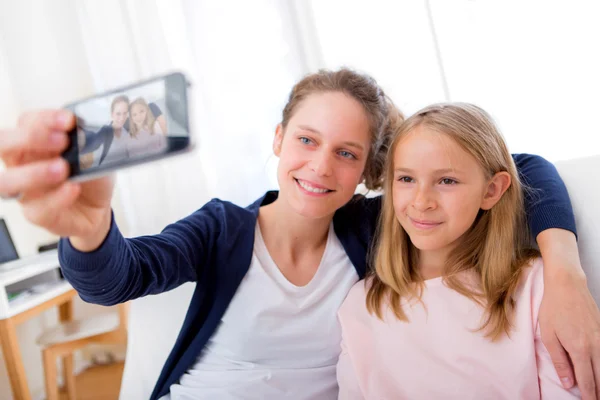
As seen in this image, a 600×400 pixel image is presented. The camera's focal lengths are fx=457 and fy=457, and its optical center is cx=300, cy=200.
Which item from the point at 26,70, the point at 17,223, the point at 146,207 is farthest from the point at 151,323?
the point at 26,70

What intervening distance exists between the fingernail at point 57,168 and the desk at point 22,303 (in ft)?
4.45

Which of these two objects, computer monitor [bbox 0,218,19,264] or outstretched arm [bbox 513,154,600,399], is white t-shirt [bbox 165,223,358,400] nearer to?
outstretched arm [bbox 513,154,600,399]

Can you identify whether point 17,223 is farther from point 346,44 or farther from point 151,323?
point 346,44

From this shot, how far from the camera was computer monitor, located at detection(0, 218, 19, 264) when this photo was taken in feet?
6.27

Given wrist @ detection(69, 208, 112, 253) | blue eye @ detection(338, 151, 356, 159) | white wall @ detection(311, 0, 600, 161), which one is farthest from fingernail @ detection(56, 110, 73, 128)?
white wall @ detection(311, 0, 600, 161)

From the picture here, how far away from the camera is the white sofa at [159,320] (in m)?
0.93

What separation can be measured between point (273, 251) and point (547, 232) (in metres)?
0.55

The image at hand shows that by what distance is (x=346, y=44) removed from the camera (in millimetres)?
1483

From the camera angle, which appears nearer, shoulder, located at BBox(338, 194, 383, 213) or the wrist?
the wrist

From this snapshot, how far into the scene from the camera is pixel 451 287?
2.93ft

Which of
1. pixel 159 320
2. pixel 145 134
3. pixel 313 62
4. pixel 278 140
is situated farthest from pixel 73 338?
pixel 145 134

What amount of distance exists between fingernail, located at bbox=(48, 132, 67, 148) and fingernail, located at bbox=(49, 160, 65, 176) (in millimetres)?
27

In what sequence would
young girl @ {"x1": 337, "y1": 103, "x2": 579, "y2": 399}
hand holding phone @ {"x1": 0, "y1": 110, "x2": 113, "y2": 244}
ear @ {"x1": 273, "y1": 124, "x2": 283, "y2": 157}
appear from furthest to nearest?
1. ear @ {"x1": 273, "y1": 124, "x2": 283, "y2": 157}
2. young girl @ {"x1": 337, "y1": 103, "x2": 579, "y2": 399}
3. hand holding phone @ {"x1": 0, "y1": 110, "x2": 113, "y2": 244}

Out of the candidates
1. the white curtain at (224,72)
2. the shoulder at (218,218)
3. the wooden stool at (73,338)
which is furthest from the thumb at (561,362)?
the wooden stool at (73,338)
